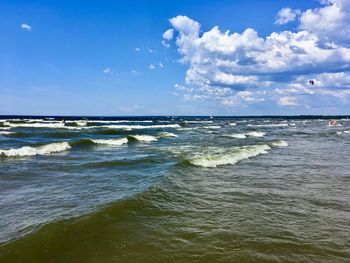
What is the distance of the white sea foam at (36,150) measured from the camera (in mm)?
21703

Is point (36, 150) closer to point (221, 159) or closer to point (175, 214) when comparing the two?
point (221, 159)

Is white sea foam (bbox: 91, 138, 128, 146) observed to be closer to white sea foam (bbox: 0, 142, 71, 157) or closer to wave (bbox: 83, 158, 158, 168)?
white sea foam (bbox: 0, 142, 71, 157)

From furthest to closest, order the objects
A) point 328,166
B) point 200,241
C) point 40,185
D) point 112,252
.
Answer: point 328,166, point 40,185, point 200,241, point 112,252

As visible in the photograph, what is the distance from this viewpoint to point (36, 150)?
2352cm

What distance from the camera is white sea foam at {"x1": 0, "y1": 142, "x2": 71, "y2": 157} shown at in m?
21.7

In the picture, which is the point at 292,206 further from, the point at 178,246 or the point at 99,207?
the point at 99,207

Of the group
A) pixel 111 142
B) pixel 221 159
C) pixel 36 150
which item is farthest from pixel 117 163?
pixel 111 142

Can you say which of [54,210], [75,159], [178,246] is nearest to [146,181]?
[54,210]

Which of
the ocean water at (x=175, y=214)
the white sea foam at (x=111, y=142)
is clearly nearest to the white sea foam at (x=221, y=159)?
the ocean water at (x=175, y=214)

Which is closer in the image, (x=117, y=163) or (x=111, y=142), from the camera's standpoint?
(x=117, y=163)

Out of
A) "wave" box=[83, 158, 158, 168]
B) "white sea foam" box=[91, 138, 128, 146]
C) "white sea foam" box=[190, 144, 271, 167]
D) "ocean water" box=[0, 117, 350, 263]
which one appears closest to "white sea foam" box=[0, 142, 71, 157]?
"white sea foam" box=[91, 138, 128, 146]

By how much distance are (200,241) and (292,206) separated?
378cm

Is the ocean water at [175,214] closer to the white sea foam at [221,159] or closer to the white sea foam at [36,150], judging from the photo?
the white sea foam at [221,159]

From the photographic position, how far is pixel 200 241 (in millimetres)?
7031
